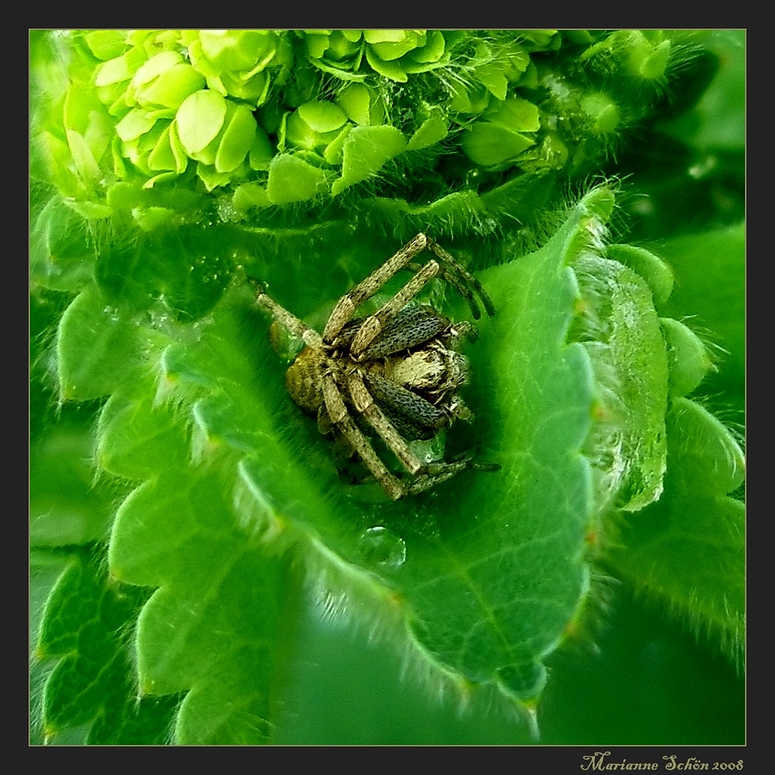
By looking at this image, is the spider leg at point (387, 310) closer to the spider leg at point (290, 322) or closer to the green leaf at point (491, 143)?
the spider leg at point (290, 322)

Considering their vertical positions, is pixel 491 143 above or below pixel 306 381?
above

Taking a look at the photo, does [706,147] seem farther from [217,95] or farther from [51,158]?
[51,158]

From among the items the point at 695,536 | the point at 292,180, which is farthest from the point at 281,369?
the point at 695,536

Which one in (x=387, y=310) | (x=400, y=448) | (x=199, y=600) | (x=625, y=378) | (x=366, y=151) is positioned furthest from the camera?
(x=387, y=310)

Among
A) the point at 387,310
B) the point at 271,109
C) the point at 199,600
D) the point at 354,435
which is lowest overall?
the point at 199,600

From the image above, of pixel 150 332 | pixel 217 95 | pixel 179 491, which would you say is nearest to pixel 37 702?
pixel 179 491

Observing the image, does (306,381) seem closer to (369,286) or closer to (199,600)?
(369,286)

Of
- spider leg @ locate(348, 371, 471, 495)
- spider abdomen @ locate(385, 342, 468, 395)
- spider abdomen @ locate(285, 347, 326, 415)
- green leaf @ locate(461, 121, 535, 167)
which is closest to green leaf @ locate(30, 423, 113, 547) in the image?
spider abdomen @ locate(285, 347, 326, 415)
